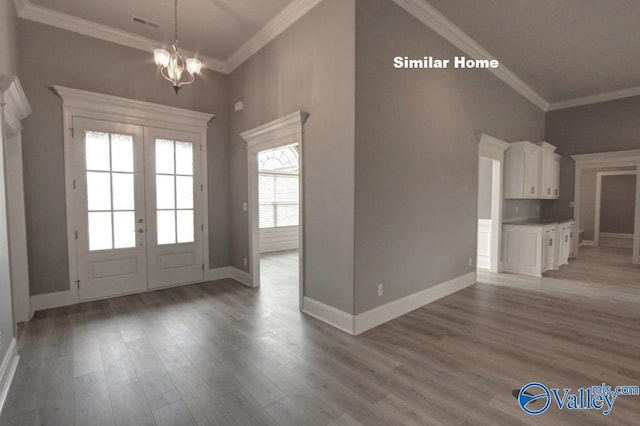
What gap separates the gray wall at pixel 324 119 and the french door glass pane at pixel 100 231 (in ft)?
8.59

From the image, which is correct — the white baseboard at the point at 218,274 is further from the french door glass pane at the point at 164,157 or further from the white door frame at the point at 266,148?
the french door glass pane at the point at 164,157

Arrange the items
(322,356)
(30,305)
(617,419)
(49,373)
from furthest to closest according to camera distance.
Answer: (30,305) < (322,356) < (49,373) < (617,419)

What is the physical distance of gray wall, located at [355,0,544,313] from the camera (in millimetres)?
3084

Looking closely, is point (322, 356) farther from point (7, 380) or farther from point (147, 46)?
point (147, 46)

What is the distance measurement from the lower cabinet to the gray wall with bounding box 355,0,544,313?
1309mm

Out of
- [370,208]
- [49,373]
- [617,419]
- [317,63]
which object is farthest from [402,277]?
[49,373]

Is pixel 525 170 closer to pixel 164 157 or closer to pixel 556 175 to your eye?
pixel 556 175

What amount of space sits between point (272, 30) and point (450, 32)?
7.65 feet

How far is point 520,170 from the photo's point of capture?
18.4 feet

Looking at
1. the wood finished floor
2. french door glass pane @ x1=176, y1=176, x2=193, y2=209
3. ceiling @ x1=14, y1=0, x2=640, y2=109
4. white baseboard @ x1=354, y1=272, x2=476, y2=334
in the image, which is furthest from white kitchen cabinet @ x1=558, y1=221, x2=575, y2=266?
french door glass pane @ x1=176, y1=176, x2=193, y2=209

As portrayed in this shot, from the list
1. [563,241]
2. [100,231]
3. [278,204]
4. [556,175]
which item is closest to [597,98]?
[556,175]

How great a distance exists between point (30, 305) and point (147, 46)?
12.0ft

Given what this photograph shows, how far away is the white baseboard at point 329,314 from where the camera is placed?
3.08 m

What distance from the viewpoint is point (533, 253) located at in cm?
539
